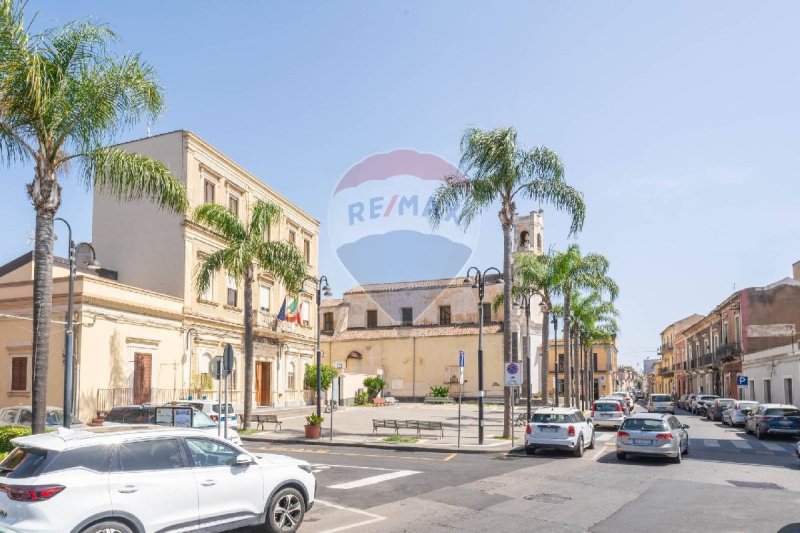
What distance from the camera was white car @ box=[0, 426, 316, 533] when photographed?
25.3 ft

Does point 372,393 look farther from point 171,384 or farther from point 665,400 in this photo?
point 171,384

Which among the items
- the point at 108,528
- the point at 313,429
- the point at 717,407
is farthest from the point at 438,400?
the point at 108,528

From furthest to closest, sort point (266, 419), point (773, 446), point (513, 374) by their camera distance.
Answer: point (266, 419)
point (773, 446)
point (513, 374)

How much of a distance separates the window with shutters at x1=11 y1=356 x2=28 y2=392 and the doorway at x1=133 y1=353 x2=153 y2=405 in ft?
14.5

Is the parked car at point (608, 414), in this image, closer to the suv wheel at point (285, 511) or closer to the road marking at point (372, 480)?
the road marking at point (372, 480)

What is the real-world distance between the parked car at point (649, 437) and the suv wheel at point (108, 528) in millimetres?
15307

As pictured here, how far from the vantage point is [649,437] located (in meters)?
19.5

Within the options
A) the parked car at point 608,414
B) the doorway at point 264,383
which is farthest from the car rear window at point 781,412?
the doorway at point 264,383

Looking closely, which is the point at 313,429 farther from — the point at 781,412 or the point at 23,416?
the point at 781,412

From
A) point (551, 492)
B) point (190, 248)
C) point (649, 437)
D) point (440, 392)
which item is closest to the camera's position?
point (551, 492)

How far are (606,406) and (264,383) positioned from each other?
816 inches

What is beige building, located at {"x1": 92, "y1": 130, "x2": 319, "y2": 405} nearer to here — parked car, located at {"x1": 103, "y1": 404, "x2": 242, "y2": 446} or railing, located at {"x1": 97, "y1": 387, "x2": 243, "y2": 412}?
railing, located at {"x1": 97, "y1": 387, "x2": 243, "y2": 412}

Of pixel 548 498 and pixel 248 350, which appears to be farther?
pixel 248 350

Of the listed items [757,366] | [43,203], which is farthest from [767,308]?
[43,203]
